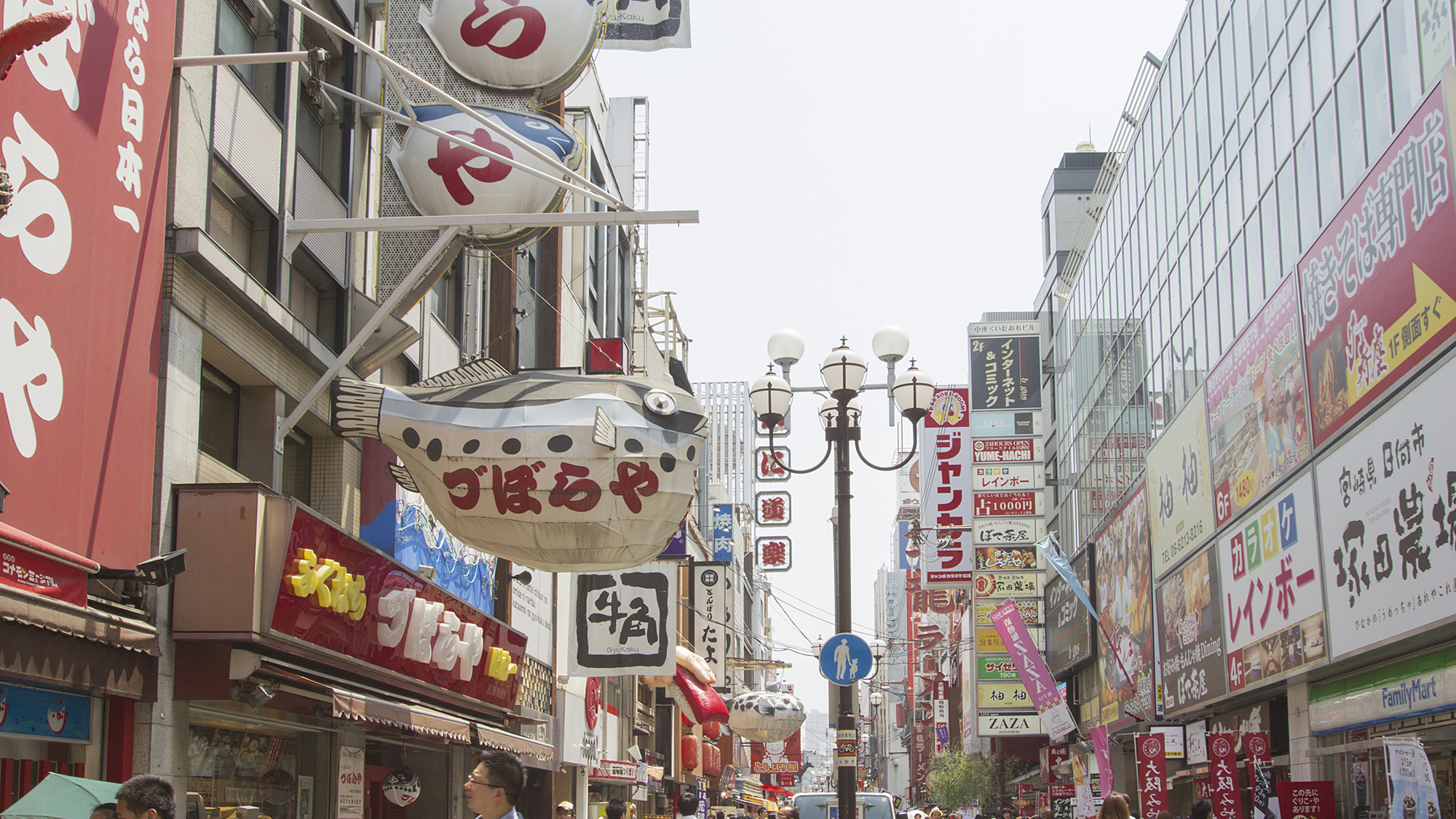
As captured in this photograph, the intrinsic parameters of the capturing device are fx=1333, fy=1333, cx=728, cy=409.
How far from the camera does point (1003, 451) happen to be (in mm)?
56656

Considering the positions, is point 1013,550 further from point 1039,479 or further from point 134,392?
point 134,392

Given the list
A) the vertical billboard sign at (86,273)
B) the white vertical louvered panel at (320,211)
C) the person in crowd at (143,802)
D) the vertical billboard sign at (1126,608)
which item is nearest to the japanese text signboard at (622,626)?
the white vertical louvered panel at (320,211)

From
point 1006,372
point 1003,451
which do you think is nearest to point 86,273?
point 1003,451

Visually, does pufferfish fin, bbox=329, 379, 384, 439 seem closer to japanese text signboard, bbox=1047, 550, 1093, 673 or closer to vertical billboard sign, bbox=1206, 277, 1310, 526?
vertical billboard sign, bbox=1206, 277, 1310, 526

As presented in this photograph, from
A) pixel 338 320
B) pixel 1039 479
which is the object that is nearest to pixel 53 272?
pixel 338 320

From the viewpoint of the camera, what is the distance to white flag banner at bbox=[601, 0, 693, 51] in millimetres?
28031

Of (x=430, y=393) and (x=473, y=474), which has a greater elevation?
(x=430, y=393)

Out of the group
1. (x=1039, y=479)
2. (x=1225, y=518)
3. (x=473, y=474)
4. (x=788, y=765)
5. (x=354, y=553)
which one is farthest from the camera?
(x=788, y=765)

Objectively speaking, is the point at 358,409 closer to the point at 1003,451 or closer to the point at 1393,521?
the point at 1393,521

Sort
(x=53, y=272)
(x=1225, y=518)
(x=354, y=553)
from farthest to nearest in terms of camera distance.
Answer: (x=1225, y=518)
(x=354, y=553)
(x=53, y=272)

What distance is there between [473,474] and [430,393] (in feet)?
3.12

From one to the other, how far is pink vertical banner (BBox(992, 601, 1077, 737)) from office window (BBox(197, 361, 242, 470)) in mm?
18459

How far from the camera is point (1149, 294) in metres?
36.2

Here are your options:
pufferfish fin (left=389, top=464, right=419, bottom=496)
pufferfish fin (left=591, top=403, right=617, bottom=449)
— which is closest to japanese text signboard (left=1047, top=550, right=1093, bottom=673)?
pufferfish fin (left=389, top=464, right=419, bottom=496)
